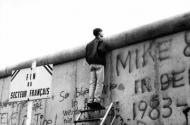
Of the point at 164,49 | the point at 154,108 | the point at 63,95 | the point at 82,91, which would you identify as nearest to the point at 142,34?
the point at 164,49

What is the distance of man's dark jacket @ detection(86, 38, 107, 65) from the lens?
889cm

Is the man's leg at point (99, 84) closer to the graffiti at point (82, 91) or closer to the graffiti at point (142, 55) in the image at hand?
the graffiti at point (142, 55)

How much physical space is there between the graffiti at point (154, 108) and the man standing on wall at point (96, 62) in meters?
1.03

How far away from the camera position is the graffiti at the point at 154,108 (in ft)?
25.2

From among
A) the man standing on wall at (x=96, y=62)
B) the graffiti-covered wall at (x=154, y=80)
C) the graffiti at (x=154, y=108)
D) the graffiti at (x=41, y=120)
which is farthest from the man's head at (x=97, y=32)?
the graffiti at (x=41, y=120)

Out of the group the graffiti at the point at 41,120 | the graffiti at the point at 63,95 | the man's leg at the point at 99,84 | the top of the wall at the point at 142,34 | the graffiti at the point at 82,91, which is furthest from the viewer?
the graffiti at the point at 41,120

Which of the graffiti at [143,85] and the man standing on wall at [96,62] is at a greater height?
the man standing on wall at [96,62]

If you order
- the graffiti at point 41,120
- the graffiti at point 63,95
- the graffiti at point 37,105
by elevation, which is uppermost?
the graffiti at point 63,95

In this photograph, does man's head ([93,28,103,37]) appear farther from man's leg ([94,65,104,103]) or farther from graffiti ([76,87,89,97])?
graffiti ([76,87,89,97])

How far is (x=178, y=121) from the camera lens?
7422mm

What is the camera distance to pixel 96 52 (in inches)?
350

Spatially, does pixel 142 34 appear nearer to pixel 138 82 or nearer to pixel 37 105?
pixel 138 82

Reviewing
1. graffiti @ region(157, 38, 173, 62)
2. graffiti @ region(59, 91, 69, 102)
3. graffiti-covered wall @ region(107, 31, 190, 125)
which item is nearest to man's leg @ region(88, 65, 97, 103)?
graffiti-covered wall @ region(107, 31, 190, 125)

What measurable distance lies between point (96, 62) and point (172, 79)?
2009 mm
